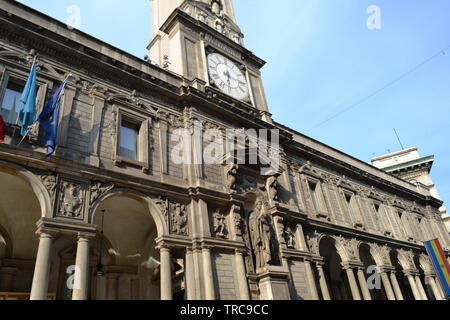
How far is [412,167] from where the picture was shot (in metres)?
38.1

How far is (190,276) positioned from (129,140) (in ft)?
16.2

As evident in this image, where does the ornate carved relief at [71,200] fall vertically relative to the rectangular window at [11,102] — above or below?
below

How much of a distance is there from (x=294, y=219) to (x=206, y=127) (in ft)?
18.0

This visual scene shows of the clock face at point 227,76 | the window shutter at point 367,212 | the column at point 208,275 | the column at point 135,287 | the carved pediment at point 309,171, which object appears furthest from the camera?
the window shutter at point 367,212

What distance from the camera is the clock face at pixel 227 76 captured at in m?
16.1

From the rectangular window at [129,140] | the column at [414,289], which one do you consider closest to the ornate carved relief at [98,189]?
the rectangular window at [129,140]

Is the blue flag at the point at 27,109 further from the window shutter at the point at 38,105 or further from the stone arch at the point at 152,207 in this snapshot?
the stone arch at the point at 152,207

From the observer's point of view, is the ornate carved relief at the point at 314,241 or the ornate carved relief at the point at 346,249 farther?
the ornate carved relief at the point at 346,249

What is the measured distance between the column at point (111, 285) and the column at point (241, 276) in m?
4.58

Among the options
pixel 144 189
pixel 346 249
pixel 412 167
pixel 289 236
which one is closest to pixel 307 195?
pixel 346 249

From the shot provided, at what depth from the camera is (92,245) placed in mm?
12797

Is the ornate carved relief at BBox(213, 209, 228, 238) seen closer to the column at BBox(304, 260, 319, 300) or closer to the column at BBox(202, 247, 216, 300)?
the column at BBox(202, 247, 216, 300)
